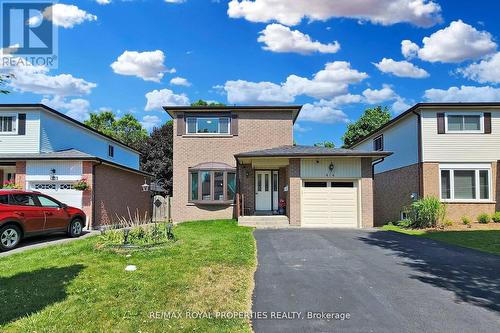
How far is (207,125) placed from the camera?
18.7m

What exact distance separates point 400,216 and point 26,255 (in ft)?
58.5

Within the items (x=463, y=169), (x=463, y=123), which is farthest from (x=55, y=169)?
(x=463, y=123)

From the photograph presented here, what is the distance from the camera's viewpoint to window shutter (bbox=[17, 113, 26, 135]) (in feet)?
59.4

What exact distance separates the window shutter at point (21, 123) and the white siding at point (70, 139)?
84 centimetres

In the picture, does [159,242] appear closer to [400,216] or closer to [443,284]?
[443,284]

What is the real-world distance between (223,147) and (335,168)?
607 centimetres

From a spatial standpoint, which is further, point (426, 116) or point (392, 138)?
point (392, 138)

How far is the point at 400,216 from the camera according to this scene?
774 inches

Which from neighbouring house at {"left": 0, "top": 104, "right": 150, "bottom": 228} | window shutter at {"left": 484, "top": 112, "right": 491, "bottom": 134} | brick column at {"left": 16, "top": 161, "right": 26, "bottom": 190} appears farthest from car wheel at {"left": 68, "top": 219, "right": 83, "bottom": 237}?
window shutter at {"left": 484, "top": 112, "right": 491, "bottom": 134}

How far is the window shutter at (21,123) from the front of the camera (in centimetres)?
1809

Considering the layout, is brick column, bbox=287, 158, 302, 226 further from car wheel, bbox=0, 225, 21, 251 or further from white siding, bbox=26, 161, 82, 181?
car wheel, bbox=0, 225, 21, 251

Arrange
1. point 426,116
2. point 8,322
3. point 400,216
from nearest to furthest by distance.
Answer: point 8,322
point 426,116
point 400,216

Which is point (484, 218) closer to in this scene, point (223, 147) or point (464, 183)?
point (464, 183)

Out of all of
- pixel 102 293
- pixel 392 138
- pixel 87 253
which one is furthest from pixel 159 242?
pixel 392 138
